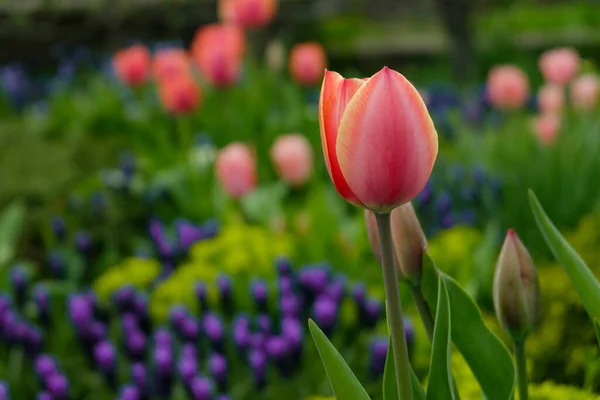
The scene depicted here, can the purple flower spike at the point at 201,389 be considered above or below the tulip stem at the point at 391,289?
below

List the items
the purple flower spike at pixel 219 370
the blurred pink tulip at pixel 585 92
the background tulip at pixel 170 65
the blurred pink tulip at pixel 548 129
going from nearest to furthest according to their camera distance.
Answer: the purple flower spike at pixel 219 370
the blurred pink tulip at pixel 548 129
the blurred pink tulip at pixel 585 92
the background tulip at pixel 170 65

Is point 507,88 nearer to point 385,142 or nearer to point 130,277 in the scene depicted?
point 130,277

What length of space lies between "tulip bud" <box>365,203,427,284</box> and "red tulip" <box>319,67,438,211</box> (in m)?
0.19

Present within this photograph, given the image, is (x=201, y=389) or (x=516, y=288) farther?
(x=201, y=389)

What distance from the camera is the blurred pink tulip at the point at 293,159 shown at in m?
3.44

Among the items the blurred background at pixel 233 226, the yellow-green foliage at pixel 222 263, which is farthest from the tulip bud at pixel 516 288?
the yellow-green foliage at pixel 222 263

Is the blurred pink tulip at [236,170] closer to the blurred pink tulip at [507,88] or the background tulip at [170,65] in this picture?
the background tulip at [170,65]

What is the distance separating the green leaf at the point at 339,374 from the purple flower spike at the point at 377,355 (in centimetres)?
99

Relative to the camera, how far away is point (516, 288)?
46.4 inches

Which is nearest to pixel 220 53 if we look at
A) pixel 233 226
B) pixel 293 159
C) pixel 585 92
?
pixel 293 159

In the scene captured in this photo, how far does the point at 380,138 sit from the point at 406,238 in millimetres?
247

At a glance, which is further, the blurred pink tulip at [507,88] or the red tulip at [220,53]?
the red tulip at [220,53]

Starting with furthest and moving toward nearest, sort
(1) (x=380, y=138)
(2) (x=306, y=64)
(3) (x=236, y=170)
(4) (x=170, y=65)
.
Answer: (2) (x=306, y=64), (4) (x=170, y=65), (3) (x=236, y=170), (1) (x=380, y=138)

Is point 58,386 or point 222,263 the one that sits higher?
point 58,386
